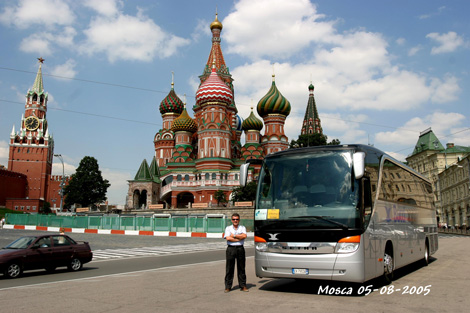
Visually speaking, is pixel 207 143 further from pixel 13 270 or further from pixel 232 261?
pixel 232 261

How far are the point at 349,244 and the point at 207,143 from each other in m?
54.8

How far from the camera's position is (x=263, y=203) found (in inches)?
344

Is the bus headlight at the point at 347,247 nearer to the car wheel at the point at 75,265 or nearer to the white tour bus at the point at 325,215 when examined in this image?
the white tour bus at the point at 325,215

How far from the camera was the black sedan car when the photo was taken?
37.0 feet

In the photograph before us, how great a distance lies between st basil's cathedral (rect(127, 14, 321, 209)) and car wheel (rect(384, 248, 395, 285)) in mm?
46638

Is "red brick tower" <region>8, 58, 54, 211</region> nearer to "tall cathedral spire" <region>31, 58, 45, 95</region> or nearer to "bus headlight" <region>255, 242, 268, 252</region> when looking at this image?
"tall cathedral spire" <region>31, 58, 45, 95</region>

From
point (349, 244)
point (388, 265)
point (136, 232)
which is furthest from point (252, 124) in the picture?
point (349, 244)

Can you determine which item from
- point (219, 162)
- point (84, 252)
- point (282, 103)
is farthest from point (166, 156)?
point (84, 252)

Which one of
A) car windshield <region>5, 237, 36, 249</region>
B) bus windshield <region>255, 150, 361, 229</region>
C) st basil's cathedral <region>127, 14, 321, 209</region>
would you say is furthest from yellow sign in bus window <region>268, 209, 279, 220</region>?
st basil's cathedral <region>127, 14, 321, 209</region>

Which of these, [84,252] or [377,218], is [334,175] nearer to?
[377,218]

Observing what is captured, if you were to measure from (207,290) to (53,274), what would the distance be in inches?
236

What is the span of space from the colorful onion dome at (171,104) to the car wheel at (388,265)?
68.2 metres

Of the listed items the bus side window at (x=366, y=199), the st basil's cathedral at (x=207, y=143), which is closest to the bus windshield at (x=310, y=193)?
the bus side window at (x=366, y=199)

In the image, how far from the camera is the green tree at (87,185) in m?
67.9
